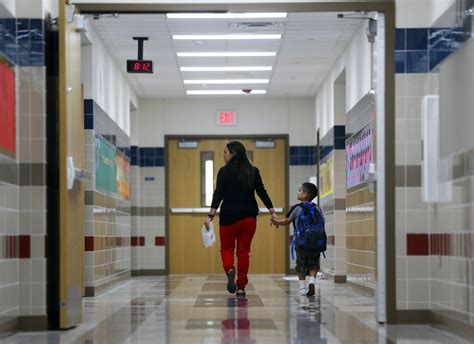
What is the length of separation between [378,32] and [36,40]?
2.28 meters

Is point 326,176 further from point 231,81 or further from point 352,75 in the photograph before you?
point 352,75

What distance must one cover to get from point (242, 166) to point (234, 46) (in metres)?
3.47

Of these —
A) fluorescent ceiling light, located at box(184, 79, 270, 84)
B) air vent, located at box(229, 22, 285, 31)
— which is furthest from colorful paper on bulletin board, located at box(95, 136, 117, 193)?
fluorescent ceiling light, located at box(184, 79, 270, 84)

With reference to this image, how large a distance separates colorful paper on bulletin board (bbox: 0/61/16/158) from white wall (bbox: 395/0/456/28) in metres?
2.61

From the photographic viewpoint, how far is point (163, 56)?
12.7m

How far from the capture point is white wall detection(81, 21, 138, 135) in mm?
10562

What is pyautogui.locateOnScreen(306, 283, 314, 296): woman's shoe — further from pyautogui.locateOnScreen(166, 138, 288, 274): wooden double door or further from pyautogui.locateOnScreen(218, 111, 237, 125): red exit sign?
→ pyautogui.locateOnScreen(218, 111, 237, 125): red exit sign

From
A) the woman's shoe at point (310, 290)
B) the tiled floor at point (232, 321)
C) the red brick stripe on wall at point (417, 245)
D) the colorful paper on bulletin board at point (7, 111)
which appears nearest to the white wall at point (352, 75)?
the woman's shoe at point (310, 290)

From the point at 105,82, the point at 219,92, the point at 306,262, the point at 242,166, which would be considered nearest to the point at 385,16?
the point at 242,166

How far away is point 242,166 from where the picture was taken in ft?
29.6

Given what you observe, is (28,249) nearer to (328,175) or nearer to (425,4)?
(425,4)

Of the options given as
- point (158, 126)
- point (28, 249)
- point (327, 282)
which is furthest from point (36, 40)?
point (158, 126)

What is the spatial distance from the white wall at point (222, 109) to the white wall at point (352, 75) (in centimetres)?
168

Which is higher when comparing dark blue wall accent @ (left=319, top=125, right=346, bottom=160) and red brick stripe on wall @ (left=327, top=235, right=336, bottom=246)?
dark blue wall accent @ (left=319, top=125, right=346, bottom=160)
